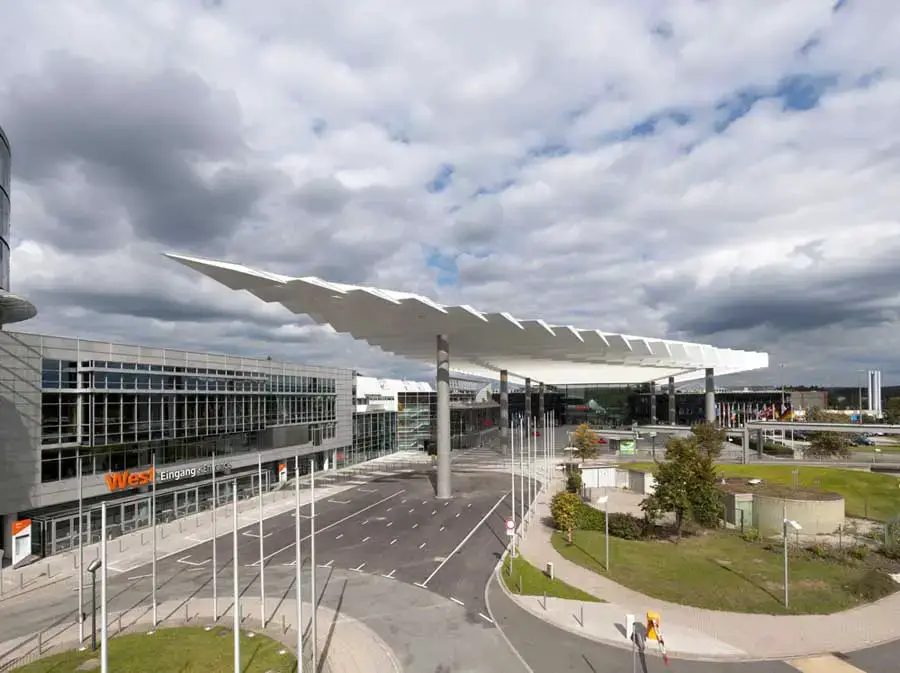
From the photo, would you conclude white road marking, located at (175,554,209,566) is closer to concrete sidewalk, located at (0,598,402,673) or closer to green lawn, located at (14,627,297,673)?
concrete sidewalk, located at (0,598,402,673)

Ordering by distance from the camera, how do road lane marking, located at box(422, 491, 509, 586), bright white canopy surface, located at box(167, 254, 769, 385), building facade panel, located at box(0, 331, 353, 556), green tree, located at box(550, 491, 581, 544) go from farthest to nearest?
1. bright white canopy surface, located at box(167, 254, 769, 385)
2. green tree, located at box(550, 491, 581, 544)
3. building facade panel, located at box(0, 331, 353, 556)
4. road lane marking, located at box(422, 491, 509, 586)

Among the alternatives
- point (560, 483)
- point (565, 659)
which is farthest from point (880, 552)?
point (560, 483)

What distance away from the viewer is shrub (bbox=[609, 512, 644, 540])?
31531mm

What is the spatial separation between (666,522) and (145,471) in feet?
109

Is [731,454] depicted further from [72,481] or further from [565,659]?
[72,481]

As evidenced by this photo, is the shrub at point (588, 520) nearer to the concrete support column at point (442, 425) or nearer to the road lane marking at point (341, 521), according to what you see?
the concrete support column at point (442, 425)

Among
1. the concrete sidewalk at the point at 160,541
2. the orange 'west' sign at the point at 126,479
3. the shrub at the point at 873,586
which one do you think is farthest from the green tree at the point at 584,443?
the orange 'west' sign at the point at 126,479

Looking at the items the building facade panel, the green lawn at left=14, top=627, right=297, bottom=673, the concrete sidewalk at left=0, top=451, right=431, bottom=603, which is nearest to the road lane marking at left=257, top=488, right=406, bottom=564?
the concrete sidewalk at left=0, top=451, right=431, bottom=603

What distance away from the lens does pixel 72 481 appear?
106 ft

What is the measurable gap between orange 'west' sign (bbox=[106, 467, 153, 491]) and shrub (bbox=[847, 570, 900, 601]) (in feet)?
125

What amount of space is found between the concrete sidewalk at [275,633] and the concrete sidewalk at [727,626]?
250 inches

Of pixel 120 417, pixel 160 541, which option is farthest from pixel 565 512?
pixel 120 417

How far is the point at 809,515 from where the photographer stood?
32.4 meters

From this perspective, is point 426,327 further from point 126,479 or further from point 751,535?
point 751,535
